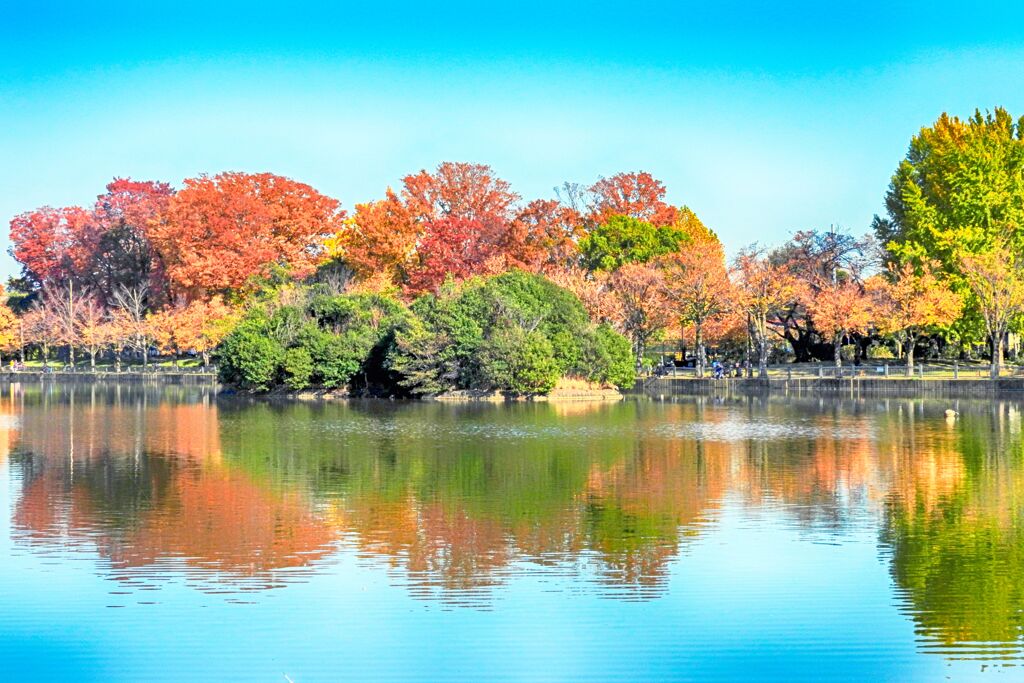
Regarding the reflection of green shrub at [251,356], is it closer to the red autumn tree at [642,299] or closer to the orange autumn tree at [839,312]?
the red autumn tree at [642,299]

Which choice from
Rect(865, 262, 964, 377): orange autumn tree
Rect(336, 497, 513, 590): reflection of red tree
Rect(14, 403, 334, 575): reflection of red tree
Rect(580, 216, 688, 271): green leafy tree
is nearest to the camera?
Rect(336, 497, 513, 590): reflection of red tree

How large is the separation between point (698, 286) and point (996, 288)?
1330cm

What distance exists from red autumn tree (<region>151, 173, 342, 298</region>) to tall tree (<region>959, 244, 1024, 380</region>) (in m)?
36.8

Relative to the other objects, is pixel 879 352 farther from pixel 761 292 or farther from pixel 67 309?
pixel 67 309

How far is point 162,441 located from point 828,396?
28.8 m

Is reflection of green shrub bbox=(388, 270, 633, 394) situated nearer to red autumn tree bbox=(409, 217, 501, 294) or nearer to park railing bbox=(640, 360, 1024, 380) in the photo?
park railing bbox=(640, 360, 1024, 380)

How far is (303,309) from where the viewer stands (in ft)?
190

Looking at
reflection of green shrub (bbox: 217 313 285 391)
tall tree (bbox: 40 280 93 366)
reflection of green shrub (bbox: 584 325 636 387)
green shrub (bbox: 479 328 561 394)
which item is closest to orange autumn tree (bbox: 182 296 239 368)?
tall tree (bbox: 40 280 93 366)

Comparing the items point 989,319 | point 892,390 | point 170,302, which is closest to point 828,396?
point 892,390

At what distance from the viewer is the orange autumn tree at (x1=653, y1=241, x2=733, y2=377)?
6156 centimetres

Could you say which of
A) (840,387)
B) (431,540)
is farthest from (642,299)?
(431,540)

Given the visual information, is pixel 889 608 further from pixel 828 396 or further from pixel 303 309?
pixel 303 309

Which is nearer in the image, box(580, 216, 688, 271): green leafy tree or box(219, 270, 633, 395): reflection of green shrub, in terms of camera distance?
box(219, 270, 633, 395): reflection of green shrub

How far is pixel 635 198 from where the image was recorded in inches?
3066
